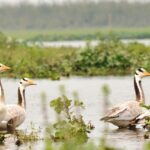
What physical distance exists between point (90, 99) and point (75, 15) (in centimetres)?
5317

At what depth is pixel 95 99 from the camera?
2014 cm

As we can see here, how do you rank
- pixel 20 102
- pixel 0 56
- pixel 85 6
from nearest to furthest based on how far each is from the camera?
pixel 20 102, pixel 0 56, pixel 85 6

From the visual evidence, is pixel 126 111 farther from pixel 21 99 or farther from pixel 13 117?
pixel 13 117

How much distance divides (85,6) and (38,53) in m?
45.9

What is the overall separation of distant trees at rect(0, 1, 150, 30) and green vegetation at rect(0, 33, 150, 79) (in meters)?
40.1

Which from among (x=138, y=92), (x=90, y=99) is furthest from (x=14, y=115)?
(x=90, y=99)

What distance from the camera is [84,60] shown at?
90.6ft

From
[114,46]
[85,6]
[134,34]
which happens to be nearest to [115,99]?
[114,46]

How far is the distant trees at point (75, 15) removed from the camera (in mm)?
71688

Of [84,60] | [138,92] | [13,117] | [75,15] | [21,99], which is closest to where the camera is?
[13,117]

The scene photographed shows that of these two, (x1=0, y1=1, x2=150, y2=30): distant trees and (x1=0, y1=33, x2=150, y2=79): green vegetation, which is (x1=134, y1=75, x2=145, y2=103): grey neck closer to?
(x1=0, y1=33, x2=150, y2=79): green vegetation

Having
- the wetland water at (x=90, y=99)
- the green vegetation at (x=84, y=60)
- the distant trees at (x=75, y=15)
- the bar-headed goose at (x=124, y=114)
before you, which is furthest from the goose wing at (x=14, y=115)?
the distant trees at (x=75, y=15)

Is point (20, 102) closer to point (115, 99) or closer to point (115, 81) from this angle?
point (115, 99)

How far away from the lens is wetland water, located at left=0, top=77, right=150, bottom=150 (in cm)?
1360
